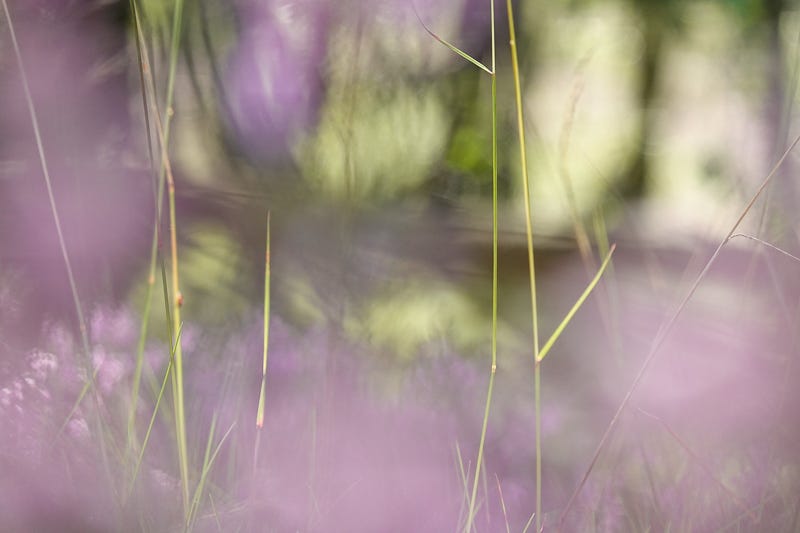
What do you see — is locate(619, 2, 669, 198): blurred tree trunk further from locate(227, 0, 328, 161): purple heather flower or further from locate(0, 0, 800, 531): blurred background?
locate(227, 0, 328, 161): purple heather flower

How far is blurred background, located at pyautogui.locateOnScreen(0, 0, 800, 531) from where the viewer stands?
1.80 feet

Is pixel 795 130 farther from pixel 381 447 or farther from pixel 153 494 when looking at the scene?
pixel 153 494

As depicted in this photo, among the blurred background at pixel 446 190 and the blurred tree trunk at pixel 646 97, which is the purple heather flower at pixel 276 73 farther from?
the blurred tree trunk at pixel 646 97

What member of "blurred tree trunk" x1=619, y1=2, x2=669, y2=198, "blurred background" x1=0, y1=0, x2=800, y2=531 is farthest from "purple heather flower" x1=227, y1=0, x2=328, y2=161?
"blurred tree trunk" x1=619, y1=2, x2=669, y2=198

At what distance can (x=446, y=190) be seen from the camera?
0.66 metres

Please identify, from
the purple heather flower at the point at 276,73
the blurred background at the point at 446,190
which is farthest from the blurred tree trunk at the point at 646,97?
the purple heather flower at the point at 276,73

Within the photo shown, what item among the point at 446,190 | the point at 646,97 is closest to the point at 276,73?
the point at 446,190

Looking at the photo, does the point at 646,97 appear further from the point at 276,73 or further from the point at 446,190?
the point at 276,73

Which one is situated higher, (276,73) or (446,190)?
(276,73)

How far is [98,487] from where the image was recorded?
1.28 feet

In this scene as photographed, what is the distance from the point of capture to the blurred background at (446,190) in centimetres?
55

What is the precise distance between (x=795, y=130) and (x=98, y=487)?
597mm

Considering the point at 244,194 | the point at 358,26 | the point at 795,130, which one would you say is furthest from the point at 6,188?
the point at 795,130

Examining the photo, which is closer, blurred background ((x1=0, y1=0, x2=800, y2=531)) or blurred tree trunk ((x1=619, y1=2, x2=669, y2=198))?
blurred background ((x1=0, y1=0, x2=800, y2=531))
